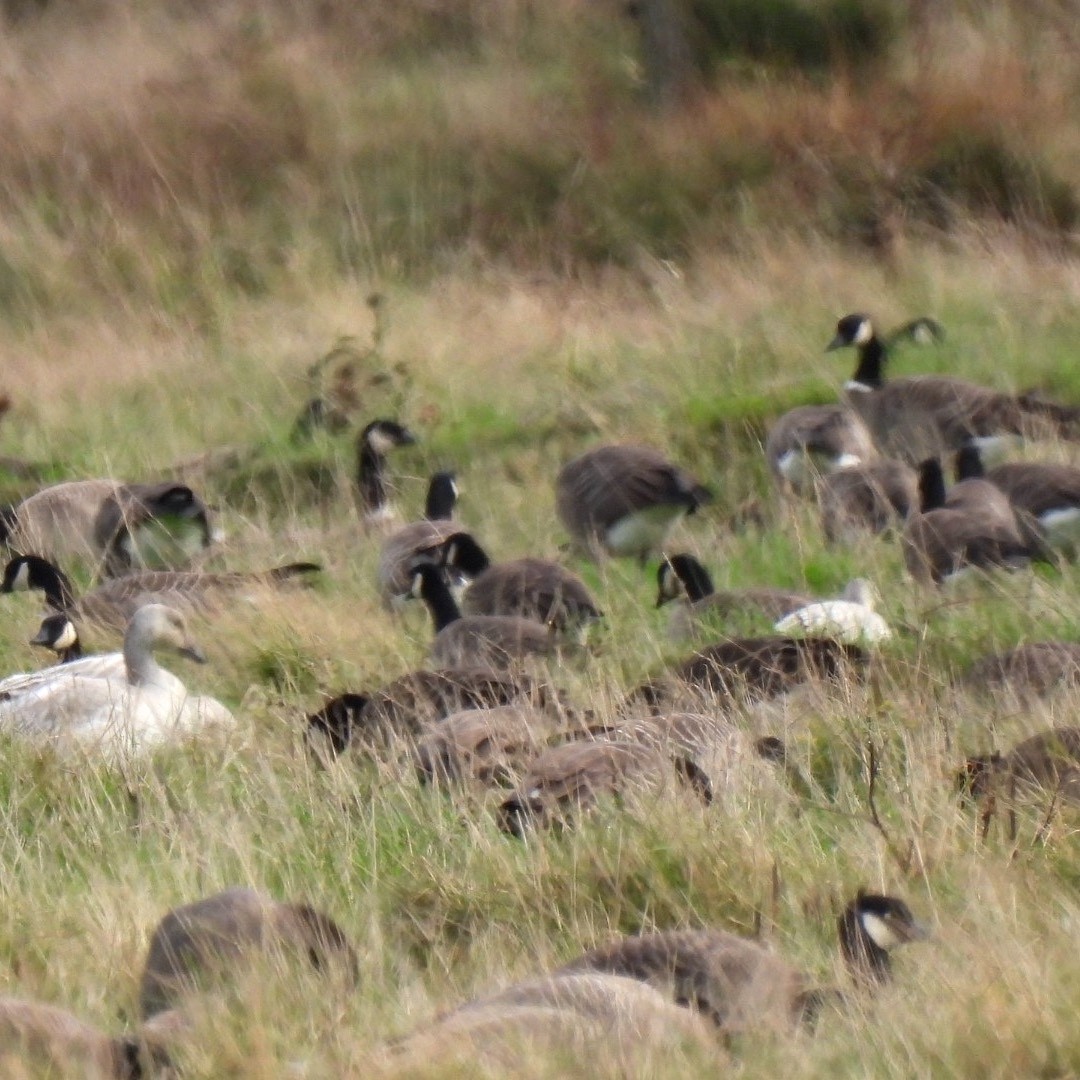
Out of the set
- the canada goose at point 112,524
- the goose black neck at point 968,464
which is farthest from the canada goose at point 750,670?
the canada goose at point 112,524

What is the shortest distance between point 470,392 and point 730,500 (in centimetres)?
284

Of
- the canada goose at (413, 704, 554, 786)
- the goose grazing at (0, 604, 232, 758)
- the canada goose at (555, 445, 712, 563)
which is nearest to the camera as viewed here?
the canada goose at (413, 704, 554, 786)

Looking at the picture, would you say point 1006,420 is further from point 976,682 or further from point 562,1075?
point 562,1075

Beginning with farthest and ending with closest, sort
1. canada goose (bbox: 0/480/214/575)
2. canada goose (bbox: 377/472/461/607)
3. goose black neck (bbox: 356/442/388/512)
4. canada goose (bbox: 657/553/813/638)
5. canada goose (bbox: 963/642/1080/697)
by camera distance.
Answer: goose black neck (bbox: 356/442/388/512) → canada goose (bbox: 0/480/214/575) → canada goose (bbox: 377/472/461/607) → canada goose (bbox: 657/553/813/638) → canada goose (bbox: 963/642/1080/697)

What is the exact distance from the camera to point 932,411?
1248 centimetres

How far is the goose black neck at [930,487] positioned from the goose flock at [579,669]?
16 millimetres

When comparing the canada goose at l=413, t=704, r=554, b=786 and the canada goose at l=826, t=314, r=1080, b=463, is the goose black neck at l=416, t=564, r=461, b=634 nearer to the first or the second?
the canada goose at l=413, t=704, r=554, b=786

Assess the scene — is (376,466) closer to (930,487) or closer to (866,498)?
Answer: (866,498)

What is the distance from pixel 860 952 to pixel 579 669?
4.02 meters

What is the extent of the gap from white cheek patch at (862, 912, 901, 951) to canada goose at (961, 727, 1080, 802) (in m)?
0.94

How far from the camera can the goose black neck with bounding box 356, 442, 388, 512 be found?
1211 centimetres

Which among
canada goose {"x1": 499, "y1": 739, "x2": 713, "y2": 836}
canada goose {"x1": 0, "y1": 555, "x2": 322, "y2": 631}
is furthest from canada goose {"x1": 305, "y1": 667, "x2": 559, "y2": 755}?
canada goose {"x1": 0, "y1": 555, "x2": 322, "y2": 631}

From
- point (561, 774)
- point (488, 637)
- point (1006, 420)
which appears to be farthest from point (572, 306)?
point (561, 774)

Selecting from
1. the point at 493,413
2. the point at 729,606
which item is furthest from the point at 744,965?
the point at 493,413
